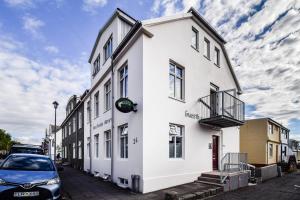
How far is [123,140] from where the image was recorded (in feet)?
43.2

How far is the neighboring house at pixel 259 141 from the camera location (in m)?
27.3

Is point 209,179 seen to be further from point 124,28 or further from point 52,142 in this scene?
point 52,142

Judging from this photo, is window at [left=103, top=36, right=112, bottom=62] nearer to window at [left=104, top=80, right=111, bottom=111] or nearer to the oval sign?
window at [left=104, top=80, right=111, bottom=111]

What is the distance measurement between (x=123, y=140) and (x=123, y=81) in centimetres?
317

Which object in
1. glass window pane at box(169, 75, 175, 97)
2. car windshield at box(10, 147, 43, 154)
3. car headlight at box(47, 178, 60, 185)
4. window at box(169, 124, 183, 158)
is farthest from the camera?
car windshield at box(10, 147, 43, 154)

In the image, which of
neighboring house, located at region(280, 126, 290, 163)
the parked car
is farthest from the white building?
neighboring house, located at region(280, 126, 290, 163)

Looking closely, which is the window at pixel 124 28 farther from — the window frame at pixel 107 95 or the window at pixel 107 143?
the window at pixel 107 143

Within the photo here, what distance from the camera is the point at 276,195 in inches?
445

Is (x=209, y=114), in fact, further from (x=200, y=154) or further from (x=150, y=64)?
(x=150, y=64)

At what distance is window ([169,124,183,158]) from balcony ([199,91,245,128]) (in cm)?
180

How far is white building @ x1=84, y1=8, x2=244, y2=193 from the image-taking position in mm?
11086

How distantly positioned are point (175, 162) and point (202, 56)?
6.75 m

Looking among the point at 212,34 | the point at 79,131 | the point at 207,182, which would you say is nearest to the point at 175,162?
the point at 207,182

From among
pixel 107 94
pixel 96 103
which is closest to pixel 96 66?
pixel 96 103
